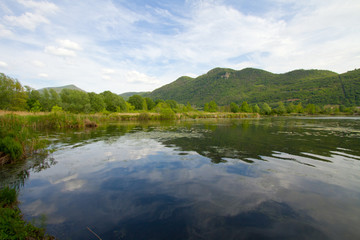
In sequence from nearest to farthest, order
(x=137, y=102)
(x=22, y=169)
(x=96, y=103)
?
(x=22, y=169) < (x=96, y=103) < (x=137, y=102)

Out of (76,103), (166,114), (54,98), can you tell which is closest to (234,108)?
(166,114)

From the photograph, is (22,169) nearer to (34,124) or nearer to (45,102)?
(34,124)

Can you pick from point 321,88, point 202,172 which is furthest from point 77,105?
point 321,88

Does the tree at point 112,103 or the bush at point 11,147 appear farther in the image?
the tree at point 112,103

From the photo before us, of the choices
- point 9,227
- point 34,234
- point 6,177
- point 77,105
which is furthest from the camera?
point 77,105

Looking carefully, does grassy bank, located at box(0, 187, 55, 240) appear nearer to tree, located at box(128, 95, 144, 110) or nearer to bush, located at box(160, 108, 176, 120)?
bush, located at box(160, 108, 176, 120)

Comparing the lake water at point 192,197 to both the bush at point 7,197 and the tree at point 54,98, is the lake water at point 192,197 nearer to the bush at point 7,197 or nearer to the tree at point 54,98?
the bush at point 7,197

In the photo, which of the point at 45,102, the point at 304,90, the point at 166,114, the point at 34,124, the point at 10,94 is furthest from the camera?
the point at 304,90

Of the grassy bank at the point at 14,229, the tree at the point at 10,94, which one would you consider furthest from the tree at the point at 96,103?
the grassy bank at the point at 14,229

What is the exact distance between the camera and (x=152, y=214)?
4938 mm

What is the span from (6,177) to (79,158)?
3.64m

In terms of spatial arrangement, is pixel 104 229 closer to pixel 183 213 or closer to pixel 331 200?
pixel 183 213

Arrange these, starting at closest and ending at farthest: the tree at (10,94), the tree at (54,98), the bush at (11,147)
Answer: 1. the bush at (11,147)
2. the tree at (10,94)
3. the tree at (54,98)

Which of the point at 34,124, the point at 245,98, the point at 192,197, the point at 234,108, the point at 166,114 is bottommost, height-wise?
the point at 192,197
